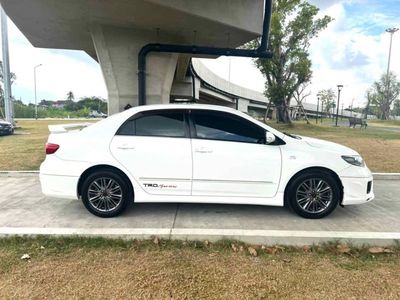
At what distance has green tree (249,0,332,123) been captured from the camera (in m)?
26.2

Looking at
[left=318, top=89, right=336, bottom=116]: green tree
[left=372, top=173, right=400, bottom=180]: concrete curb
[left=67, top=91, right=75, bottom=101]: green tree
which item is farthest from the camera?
[left=67, top=91, right=75, bottom=101]: green tree

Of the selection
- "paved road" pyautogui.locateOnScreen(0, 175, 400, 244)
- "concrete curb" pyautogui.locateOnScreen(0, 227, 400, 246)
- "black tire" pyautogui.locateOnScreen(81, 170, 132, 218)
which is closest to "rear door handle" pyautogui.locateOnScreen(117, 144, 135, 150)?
"black tire" pyautogui.locateOnScreen(81, 170, 132, 218)

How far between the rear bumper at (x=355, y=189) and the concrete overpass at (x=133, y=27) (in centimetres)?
510

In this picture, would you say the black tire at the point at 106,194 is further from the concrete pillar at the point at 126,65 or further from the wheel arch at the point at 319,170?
the concrete pillar at the point at 126,65

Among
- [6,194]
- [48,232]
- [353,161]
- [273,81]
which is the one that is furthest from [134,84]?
[273,81]

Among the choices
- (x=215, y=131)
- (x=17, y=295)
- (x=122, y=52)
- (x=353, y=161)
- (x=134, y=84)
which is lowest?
(x=17, y=295)

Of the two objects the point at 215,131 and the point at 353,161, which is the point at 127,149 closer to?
the point at 215,131

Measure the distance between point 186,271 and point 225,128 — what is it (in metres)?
2.12

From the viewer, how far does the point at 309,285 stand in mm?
2850

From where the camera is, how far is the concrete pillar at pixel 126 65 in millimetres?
7844

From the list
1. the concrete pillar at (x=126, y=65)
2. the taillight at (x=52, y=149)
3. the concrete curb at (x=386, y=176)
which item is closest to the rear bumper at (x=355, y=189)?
the concrete curb at (x=386, y=176)

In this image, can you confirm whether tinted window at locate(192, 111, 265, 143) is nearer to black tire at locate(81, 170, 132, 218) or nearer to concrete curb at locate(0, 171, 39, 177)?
black tire at locate(81, 170, 132, 218)

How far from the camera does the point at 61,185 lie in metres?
4.35

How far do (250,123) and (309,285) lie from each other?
7.56 ft
